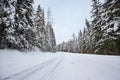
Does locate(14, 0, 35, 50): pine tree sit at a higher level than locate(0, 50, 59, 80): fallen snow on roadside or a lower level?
higher

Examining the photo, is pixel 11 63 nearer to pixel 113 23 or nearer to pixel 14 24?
pixel 14 24

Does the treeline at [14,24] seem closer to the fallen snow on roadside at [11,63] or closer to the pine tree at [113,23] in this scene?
the fallen snow on roadside at [11,63]

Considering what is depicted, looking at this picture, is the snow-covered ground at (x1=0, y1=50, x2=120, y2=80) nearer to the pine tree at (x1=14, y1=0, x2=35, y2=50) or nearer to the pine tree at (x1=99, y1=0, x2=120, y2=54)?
the pine tree at (x1=14, y1=0, x2=35, y2=50)

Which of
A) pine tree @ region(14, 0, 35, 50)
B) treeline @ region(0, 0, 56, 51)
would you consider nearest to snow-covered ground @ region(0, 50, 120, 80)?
treeline @ region(0, 0, 56, 51)

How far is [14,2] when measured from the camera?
12172 millimetres

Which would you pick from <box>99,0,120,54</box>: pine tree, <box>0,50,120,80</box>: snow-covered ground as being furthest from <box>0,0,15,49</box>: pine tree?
<box>99,0,120,54</box>: pine tree

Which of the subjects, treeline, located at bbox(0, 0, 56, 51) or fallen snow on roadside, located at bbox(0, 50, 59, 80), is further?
treeline, located at bbox(0, 0, 56, 51)

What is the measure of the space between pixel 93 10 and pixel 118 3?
45.2 feet

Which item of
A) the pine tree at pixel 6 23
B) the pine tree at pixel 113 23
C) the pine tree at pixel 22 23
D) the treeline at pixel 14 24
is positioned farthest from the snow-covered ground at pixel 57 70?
the pine tree at pixel 113 23

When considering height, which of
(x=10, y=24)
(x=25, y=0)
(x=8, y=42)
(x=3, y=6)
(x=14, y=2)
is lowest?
(x=8, y=42)

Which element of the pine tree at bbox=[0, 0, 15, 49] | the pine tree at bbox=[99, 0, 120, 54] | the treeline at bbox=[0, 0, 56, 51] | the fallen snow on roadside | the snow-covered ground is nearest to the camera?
the snow-covered ground

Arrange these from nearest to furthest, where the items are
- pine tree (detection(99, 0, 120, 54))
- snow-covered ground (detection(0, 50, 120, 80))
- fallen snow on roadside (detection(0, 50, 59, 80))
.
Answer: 1. snow-covered ground (detection(0, 50, 120, 80))
2. fallen snow on roadside (detection(0, 50, 59, 80))
3. pine tree (detection(99, 0, 120, 54))

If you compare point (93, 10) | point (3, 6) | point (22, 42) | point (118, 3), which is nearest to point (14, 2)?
point (3, 6)

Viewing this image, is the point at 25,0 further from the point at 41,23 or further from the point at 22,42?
the point at 41,23
